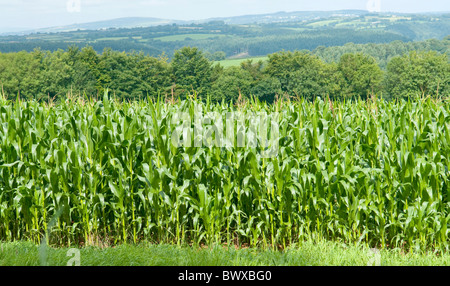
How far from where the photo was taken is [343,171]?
5109 mm

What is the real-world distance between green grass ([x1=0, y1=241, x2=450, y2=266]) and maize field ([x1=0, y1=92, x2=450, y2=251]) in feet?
1.31

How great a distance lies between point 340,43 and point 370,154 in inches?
4999

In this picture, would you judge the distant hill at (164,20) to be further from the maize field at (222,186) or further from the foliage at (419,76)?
the maize field at (222,186)

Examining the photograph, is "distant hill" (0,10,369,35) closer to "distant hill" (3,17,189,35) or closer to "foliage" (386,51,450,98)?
"distant hill" (3,17,189,35)

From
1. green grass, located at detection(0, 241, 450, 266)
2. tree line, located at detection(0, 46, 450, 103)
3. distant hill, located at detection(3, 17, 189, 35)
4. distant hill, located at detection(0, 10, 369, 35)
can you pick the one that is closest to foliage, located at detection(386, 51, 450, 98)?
tree line, located at detection(0, 46, 450, 103)

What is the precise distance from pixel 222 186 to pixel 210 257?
1112 mm

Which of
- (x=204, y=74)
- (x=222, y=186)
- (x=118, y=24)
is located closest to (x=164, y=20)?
(x=118, y=24)

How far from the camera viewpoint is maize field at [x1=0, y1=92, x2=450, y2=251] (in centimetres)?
510

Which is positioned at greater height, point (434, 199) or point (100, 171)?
point (100, 171)

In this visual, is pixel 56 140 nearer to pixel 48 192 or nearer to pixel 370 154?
pixel 48 192

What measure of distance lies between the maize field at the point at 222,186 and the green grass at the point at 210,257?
15.7 inches

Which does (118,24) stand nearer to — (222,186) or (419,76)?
(419,76)

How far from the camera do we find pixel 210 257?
14.3 ft
